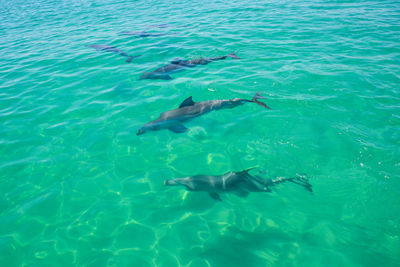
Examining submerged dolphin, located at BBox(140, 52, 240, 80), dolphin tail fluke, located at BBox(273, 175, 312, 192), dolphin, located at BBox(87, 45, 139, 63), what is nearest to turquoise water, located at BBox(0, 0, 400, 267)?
dolphin tail fluke, located at BBox(273, 175, 312, 192)

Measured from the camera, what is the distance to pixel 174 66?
10648mm

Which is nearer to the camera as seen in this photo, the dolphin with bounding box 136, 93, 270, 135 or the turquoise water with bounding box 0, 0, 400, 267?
the turquoise water with bounding box 0, 0, 400, 267

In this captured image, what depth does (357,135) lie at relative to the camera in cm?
657

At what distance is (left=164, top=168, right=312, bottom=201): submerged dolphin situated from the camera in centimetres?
537

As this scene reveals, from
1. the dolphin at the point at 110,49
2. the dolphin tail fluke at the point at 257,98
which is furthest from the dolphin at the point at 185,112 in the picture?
the dolphin at the point at 110,49

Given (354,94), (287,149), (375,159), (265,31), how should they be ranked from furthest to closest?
1. (265,31)
2. (354,94)
3. (287,149)
4. (375,159)

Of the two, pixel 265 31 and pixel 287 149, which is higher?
pixel 265 31

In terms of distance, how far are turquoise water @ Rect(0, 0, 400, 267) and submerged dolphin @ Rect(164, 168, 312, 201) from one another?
0.18 metres

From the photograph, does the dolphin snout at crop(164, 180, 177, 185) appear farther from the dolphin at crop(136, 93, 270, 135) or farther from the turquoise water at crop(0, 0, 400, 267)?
the dolphin at crop(136, 93, 270, 135)

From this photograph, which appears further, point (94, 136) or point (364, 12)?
point (364, 12)

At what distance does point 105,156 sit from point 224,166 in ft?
10.6

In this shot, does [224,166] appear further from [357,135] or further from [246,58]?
[246,58]

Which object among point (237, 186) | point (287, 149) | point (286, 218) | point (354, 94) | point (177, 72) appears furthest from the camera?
point (177, 72)

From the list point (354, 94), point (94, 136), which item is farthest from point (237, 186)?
point (354, 94)
